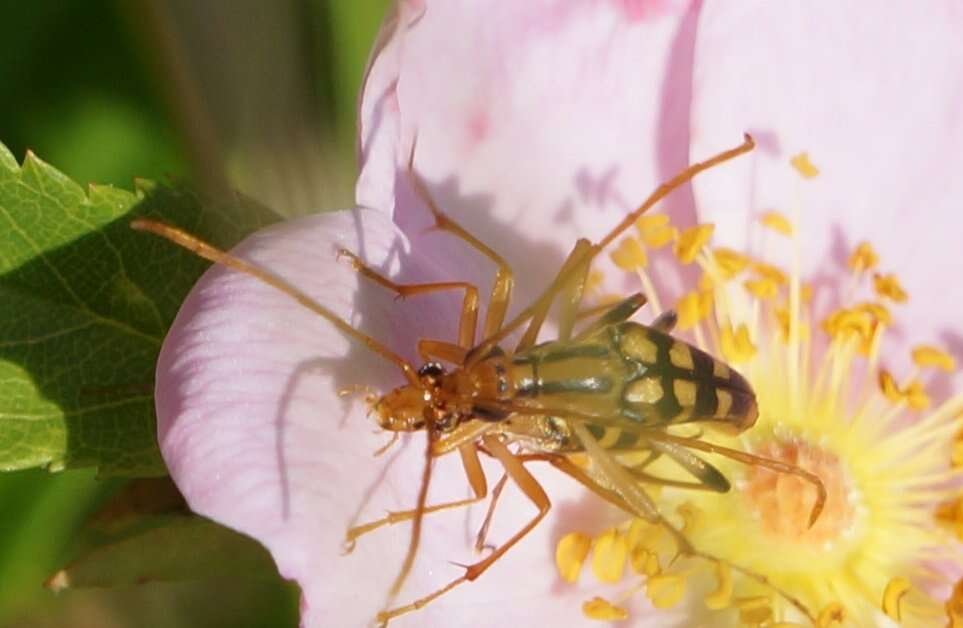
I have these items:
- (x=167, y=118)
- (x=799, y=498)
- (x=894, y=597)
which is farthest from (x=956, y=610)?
(x=167, y=118)

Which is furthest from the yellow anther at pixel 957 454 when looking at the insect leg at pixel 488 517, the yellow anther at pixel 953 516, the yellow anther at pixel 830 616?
the insect leg at pixel 488 517

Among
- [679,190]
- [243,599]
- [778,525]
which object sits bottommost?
[243,599]

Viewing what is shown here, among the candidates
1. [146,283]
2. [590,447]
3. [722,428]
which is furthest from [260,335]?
[722,428]

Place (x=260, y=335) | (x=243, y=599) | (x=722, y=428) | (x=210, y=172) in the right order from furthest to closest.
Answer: (x=243, y=599)
(x=210, y=172)
(x=722, y=428)
(x=260, y=335)

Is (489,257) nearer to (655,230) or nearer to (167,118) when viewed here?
(655,230)

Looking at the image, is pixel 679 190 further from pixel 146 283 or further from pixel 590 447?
pixel 146 283
